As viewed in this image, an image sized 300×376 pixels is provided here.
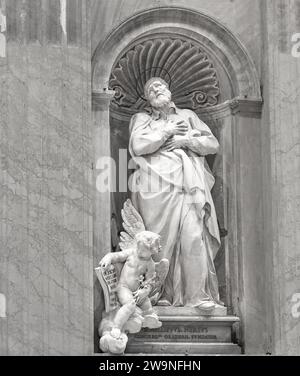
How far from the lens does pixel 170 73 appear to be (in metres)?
19.5

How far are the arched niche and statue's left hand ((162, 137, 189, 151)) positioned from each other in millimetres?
581

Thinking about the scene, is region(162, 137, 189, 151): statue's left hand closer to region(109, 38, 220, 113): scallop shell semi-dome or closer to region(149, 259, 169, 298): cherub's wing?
region(109, 38, 220, 113): scallop shell semi-dome

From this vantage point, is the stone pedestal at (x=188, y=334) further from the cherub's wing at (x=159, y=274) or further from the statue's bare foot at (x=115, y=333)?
the statue's bare foot at (x=115, y=333)

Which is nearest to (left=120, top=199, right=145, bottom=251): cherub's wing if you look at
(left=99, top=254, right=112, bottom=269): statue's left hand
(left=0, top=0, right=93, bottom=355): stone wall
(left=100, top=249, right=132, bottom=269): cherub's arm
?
(left=100, top=249, right=132, bottom=269): cherub's arm

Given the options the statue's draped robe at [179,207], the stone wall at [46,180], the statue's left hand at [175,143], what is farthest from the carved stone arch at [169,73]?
the stone wall at [46,180]

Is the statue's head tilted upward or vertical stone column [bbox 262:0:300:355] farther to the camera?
the statue's head tilted upward

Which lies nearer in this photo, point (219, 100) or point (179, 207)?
point (179, 207)

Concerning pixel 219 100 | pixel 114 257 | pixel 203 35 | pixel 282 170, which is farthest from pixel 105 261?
pixel 203 35

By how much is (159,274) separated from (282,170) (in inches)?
79.1

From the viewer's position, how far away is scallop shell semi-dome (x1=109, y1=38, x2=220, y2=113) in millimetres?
19188

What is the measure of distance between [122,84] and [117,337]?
3.44m

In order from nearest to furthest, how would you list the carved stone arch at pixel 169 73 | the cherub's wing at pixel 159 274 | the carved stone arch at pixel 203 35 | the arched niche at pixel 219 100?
the cherub's wing at pixel 159 274 < the arched niche at pixel 219 100 < the carved stone arch at pixel 203 35 < the carved stone arch at pixel 169 73

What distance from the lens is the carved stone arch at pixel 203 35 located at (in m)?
18.9

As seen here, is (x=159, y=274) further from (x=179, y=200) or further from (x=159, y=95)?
(x=159, y=95)
